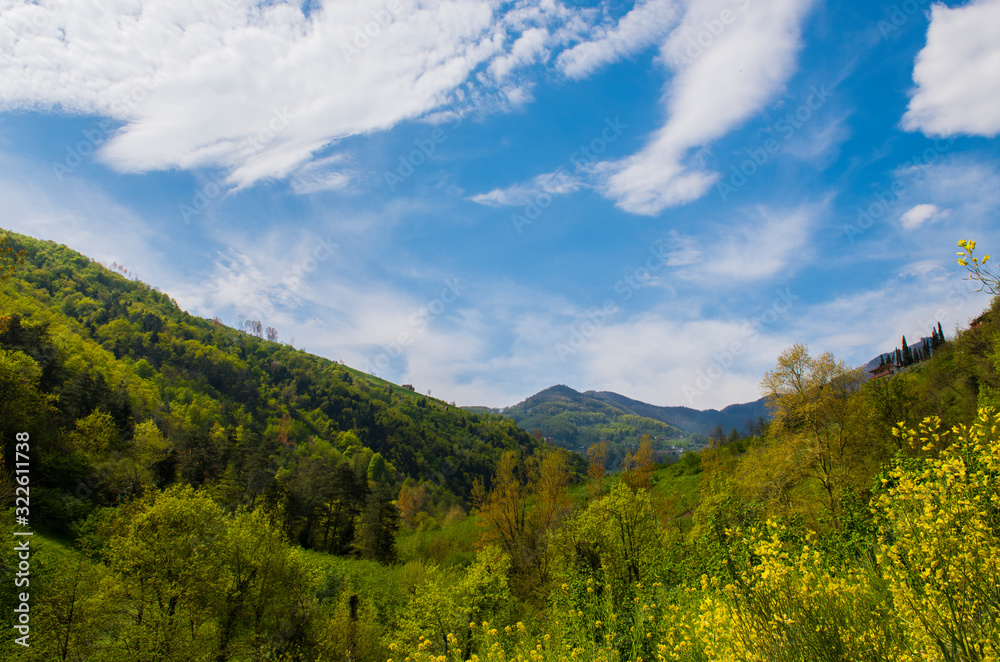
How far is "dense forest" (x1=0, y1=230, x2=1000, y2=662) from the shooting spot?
6.26 metres

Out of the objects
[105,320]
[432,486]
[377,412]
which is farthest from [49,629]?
[377,412]

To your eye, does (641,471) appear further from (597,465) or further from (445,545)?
(445,545)

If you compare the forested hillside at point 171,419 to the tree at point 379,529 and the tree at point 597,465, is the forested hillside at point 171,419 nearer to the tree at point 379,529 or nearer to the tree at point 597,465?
the tree at point 379,529

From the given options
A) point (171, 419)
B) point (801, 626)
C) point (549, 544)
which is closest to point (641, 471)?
point (549, 544)

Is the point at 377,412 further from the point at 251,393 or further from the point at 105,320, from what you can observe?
the point at 105,320

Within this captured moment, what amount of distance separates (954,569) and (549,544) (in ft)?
99.1

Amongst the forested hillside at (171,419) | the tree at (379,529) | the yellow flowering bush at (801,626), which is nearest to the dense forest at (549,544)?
the yellow flowering bush at (801,626)

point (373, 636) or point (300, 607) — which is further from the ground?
point (300, 607)

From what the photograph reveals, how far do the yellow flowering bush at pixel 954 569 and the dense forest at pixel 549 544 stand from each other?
0.14ft

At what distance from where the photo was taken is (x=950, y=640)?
4992mm

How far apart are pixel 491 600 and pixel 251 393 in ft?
511

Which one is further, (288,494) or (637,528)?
(288,494)

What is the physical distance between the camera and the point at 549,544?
3247 centimetres

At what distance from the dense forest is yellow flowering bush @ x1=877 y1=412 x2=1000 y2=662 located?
1.6 inches
